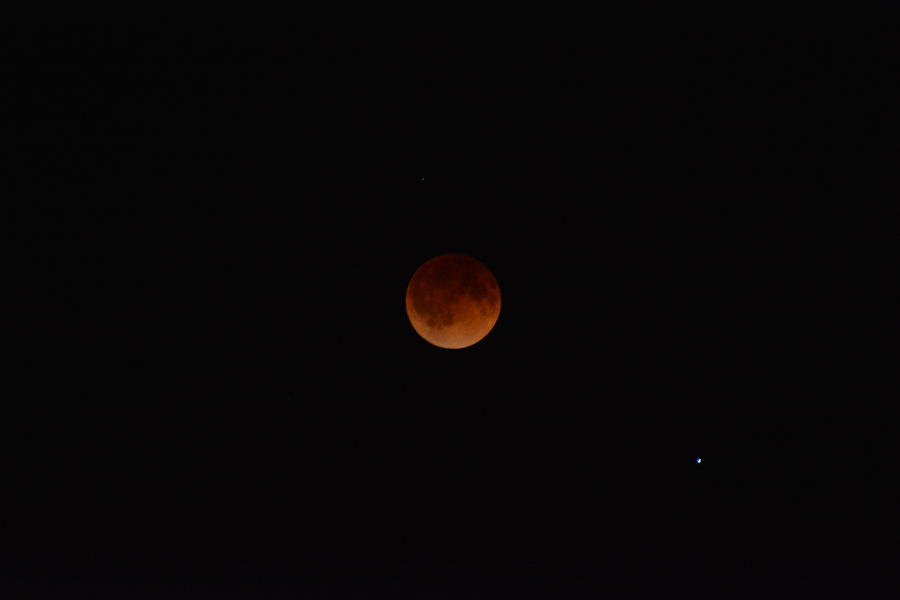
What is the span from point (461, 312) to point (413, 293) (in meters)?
0.63

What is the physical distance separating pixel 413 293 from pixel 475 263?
0.82 metres

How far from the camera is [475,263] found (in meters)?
9.16

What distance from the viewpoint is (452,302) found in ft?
28.8

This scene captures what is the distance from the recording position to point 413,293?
8.99 metres

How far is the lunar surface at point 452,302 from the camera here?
28.8ft

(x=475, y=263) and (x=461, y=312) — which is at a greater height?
(x=475, y=263)

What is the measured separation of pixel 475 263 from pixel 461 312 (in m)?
0.70

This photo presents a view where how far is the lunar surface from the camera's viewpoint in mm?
8789

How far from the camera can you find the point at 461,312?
8797mm
